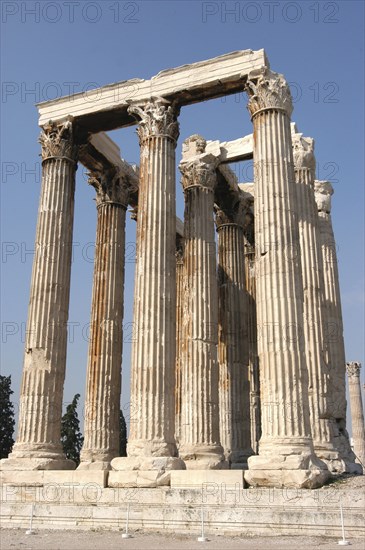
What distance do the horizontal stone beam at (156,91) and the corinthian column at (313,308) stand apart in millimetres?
4573

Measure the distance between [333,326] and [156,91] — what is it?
12.9 meters

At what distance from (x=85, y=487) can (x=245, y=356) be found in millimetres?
12908

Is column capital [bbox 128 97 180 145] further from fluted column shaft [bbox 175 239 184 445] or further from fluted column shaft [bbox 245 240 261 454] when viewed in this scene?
fluted column shaft [bbox 245 240 261 454]

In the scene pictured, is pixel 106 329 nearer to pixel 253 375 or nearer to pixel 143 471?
pixel 143 471

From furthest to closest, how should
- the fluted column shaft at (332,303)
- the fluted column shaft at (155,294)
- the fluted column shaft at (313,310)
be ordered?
1. the fluted column shaft at (332,303)
2. the fluted column shaft at (313,310)
3. the fluted column shaft at (155,294)

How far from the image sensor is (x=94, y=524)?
16.9 m

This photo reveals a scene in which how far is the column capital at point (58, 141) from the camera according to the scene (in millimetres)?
25875

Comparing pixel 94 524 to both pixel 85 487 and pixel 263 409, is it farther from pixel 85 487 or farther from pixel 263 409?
pixel 263 409

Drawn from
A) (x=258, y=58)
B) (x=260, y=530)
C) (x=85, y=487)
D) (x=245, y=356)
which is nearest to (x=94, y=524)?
(x=85, y=487)

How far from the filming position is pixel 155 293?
21609 mm

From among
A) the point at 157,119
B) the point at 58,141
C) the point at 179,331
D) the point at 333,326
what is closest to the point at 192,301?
the point at 333,326

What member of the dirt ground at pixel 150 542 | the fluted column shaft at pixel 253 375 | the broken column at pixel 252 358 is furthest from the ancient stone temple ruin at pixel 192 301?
the dirt ground at pixel 150 542

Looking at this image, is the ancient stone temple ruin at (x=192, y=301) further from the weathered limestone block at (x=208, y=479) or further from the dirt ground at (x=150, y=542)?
the dirt ground at (x=150, y=542)

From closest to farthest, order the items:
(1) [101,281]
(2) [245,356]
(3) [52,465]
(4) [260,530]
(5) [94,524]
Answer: (4) [260,530], (5) [94,524], (3) [52,465], (1) [101,281], (2) [245,356]
